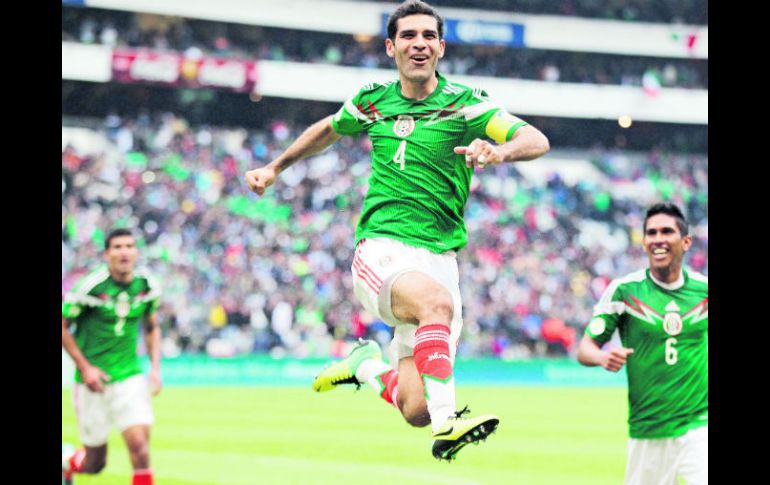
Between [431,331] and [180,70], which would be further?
[180,70]

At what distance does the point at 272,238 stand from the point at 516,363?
7.12 metres

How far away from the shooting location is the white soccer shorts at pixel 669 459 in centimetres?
749

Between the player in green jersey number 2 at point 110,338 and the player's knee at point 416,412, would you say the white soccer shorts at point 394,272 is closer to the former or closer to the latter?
the player's knee at point 416,412

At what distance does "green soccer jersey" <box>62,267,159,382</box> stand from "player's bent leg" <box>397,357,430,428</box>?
4323 millimetres

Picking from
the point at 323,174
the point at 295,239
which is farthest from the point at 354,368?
the point at 323,174

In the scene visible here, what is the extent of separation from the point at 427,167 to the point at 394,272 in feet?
2.28

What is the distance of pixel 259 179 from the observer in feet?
20.7

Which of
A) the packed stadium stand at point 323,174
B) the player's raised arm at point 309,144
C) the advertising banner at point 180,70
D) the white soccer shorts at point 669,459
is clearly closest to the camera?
the player's raised arm at point 309,144

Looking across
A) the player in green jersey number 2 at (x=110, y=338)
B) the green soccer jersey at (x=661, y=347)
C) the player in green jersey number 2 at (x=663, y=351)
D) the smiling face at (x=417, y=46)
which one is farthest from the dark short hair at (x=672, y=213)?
the player in green jersey number 2 at (x=110, y=338)

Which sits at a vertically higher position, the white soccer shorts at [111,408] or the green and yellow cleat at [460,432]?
the green and yellow cleat at [460,432]

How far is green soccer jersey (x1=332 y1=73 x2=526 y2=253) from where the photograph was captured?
20.4 feet

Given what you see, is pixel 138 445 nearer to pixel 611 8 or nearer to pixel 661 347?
pixel 661 347

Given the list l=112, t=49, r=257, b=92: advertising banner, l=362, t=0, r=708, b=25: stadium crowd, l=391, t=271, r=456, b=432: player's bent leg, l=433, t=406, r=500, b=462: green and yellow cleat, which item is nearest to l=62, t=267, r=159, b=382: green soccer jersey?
l=391, t=271, r=456, b=432: player's bent leg

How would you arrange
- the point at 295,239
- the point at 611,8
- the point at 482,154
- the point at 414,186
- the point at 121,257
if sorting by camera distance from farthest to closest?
the point at 611,8
the point at 295,239
the point at 121,257
the point at 414,186
the point at 482,154
